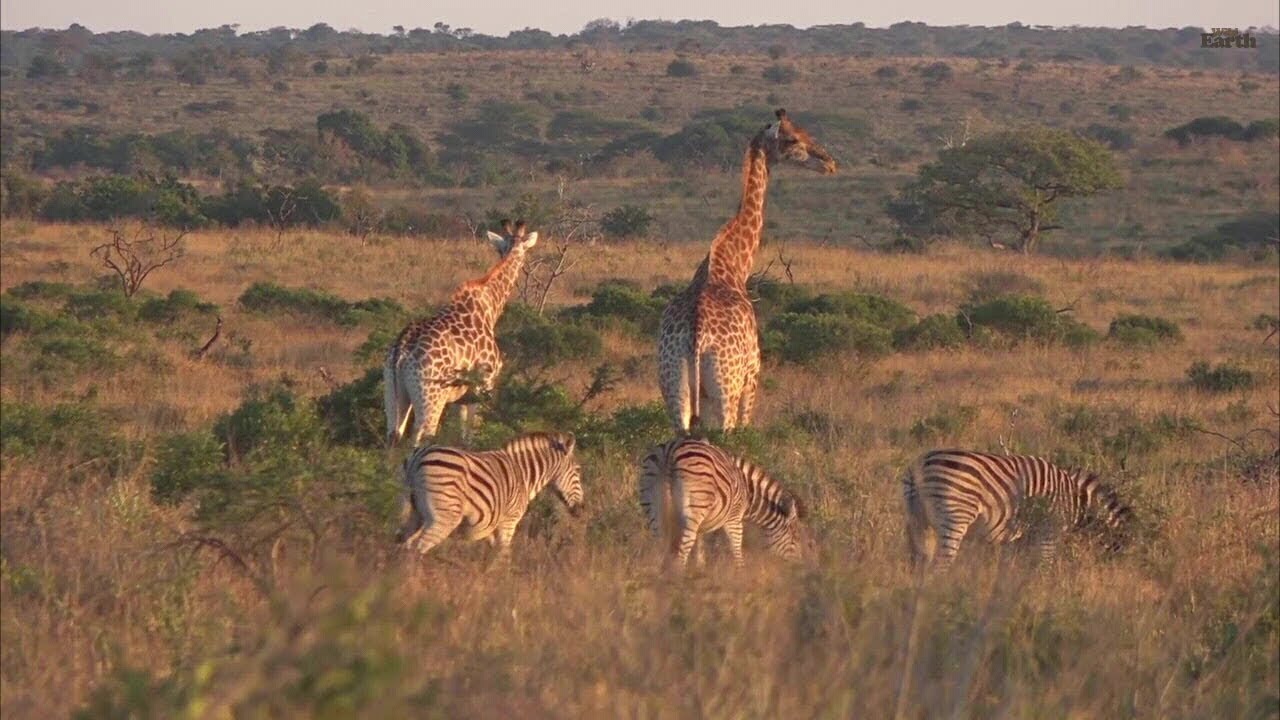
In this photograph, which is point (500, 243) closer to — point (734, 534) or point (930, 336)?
point (734, 534)

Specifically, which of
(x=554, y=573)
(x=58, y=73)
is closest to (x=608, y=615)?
(x=554, y=573)

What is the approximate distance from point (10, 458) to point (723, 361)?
3754 millimetres

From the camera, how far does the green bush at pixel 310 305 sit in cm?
1766

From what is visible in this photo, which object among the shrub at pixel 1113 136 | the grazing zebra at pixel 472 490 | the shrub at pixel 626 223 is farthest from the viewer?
the shrub at pixel 1113 136

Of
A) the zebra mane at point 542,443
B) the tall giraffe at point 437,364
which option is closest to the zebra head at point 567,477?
the zebra mane at point 542,443

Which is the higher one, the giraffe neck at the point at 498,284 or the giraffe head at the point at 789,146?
the giraffe head at the point at 789,146

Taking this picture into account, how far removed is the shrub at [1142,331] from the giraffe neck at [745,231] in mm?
6905

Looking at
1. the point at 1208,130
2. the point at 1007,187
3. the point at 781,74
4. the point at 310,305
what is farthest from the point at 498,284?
the point at 781,74

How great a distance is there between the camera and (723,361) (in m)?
9.41

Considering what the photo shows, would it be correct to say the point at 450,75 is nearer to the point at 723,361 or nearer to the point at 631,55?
the point at 631,55

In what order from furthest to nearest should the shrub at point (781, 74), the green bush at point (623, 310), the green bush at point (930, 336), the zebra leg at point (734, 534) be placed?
the shrub at point (781, 74)
the green bush at point (623, 310)
the green bush at point (930, 336)
the zebra leg at point (734, 534)

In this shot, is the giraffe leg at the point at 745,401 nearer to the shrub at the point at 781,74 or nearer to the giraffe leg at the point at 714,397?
the giraffe leg at the point at 714,397

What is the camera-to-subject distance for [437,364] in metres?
9.64

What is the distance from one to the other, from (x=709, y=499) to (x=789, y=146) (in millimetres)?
5206
